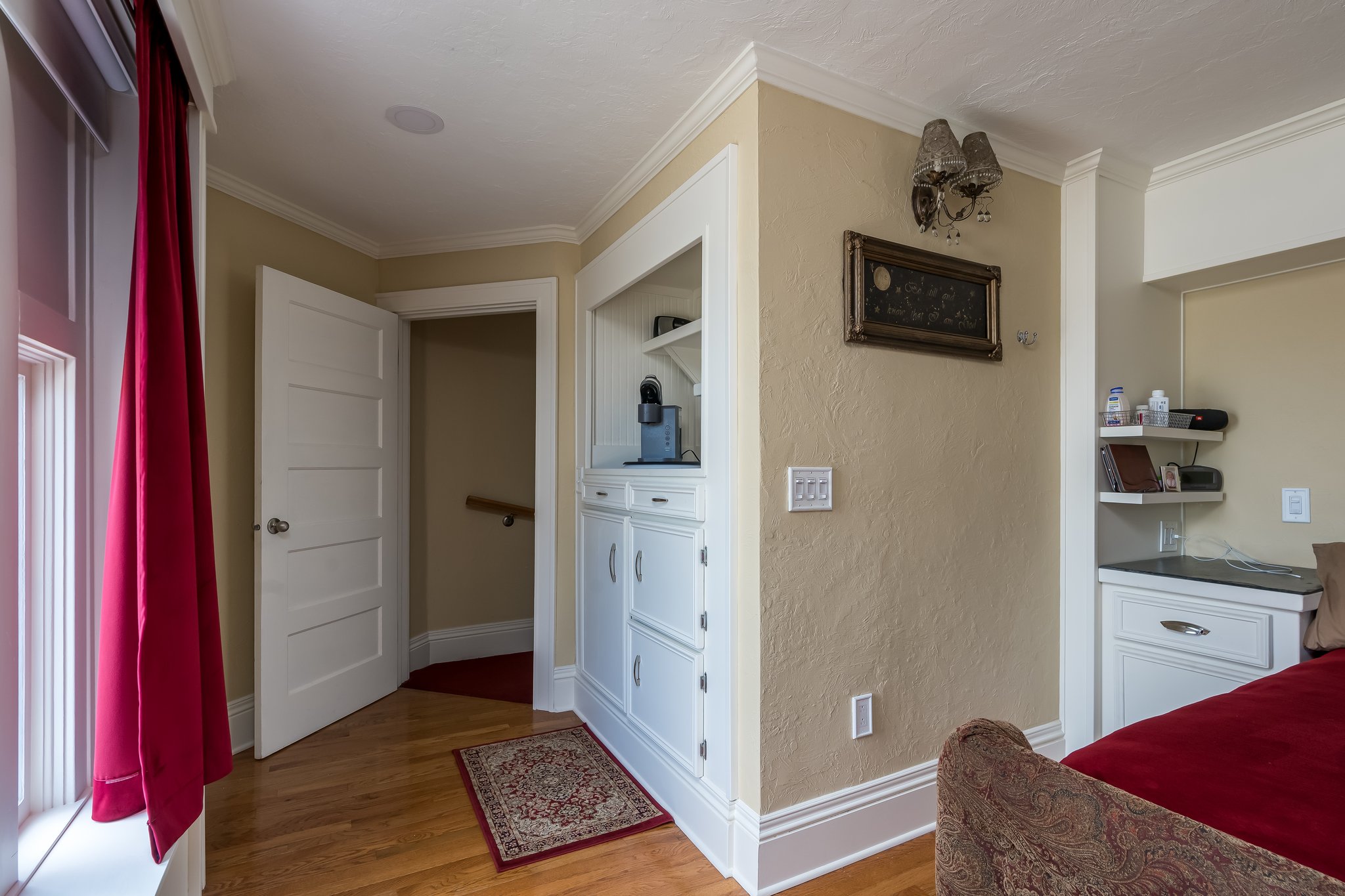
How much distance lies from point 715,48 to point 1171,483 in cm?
225

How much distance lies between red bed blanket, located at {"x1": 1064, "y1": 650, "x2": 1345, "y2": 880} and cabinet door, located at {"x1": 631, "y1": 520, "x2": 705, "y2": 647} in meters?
1.18

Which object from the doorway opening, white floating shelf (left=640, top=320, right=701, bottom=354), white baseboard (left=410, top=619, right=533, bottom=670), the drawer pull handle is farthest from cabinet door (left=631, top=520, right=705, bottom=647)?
white baseboard (left=410, top=619, right=533, bottom=670)

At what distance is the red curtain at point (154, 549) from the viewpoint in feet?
4.18

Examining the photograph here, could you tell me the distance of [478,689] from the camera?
3396 mm

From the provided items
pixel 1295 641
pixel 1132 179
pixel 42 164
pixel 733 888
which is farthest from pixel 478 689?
pixel 1132 179

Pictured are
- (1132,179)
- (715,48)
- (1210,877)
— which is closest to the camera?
(1210,877)

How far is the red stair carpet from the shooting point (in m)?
3.35

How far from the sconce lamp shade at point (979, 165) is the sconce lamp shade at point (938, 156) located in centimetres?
1

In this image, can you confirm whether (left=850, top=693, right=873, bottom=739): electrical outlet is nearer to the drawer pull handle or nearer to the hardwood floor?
the hardwood floor

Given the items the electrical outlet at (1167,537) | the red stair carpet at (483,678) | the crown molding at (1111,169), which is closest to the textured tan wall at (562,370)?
the red stair carpet at (483,678)

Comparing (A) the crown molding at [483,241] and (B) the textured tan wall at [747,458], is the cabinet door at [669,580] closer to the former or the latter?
(B) the textured tan wall at [747,458]

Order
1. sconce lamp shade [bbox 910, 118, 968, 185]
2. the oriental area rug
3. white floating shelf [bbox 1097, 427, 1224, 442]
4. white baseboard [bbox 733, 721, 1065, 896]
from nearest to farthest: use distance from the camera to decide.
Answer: white baseboard [bbox 733, 721, 1065, 896]
sconce lamp shade [bbox 910, 118, 968, 185]
the oriental area rug
white floating shelf [bbox 1097, 427, 1224, 442]

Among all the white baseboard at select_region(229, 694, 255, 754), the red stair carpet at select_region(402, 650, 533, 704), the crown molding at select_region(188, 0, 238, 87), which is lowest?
the red stair carpet at select_region(402, 650, 533, 704)

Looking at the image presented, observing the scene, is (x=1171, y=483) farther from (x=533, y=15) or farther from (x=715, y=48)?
(x=533, y=15)
